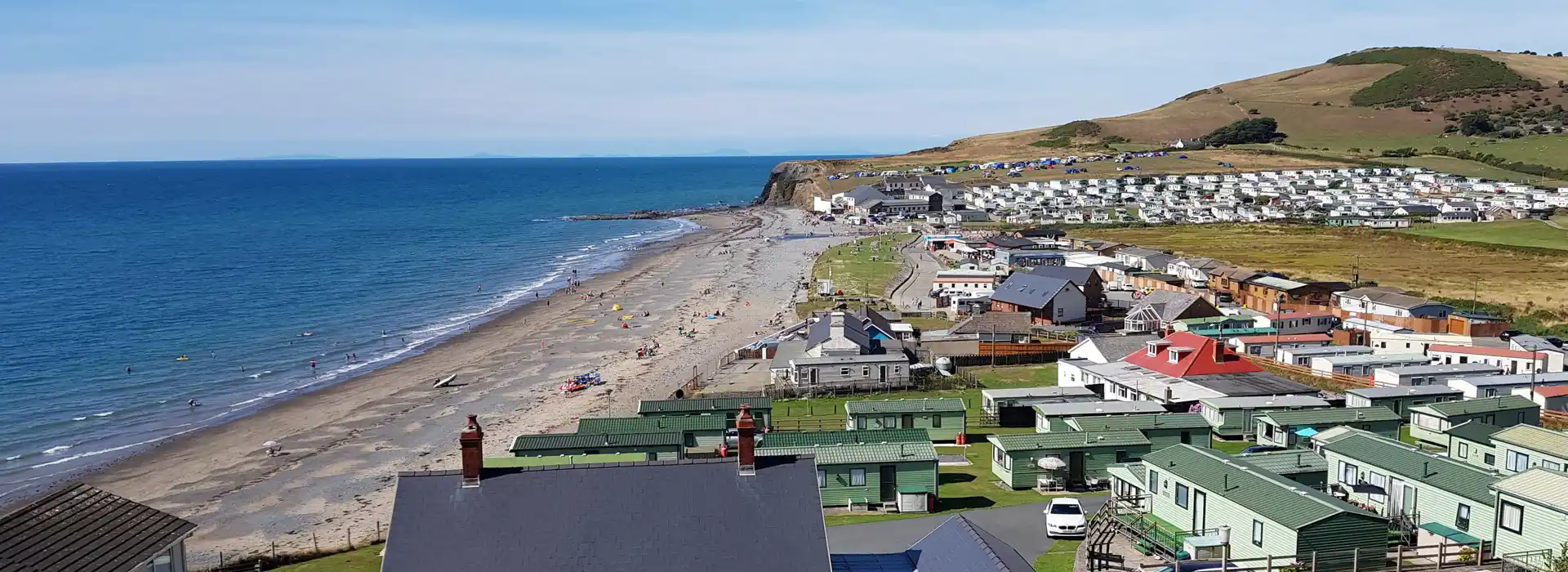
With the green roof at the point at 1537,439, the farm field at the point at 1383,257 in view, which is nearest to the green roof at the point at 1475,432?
the green roof at the point at 1537,439

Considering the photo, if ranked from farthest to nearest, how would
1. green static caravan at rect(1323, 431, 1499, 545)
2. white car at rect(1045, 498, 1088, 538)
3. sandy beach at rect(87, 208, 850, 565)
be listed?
sandy beach at rect(87, 208, 850, 565), white car at rect(1045, 498, 1088, 538), green static caravan at rect(1323, 431, 1499, 545)

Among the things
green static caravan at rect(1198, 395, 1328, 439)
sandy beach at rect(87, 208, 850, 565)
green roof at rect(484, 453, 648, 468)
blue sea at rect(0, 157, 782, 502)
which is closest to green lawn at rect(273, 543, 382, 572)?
green roof at rect(484, 453, 648, 468)

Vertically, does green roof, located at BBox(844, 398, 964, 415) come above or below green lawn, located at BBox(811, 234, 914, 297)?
above

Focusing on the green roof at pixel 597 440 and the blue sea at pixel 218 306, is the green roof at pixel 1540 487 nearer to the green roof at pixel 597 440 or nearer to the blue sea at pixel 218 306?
the green roof at pixel 597 440

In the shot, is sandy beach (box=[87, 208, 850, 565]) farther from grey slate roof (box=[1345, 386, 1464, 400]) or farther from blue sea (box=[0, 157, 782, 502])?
grey slate roof (box=[1345, 386, 1464, 400])

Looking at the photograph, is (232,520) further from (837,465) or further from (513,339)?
(513,339)

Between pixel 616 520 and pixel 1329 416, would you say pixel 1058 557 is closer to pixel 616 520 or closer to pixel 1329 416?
pixel 616 520

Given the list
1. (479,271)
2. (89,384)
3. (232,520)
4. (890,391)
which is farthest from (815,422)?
(479,271)
